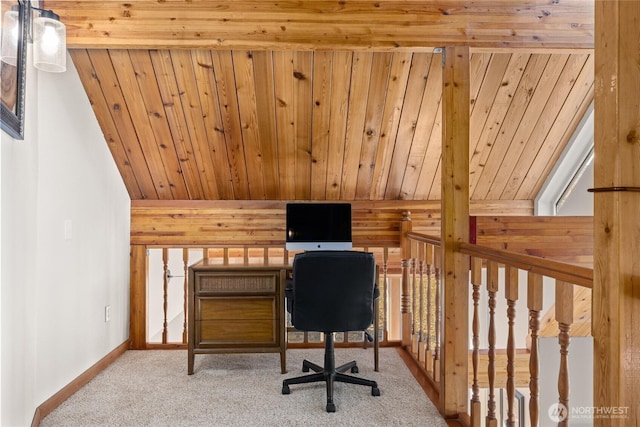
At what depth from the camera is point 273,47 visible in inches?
Answer: 94.9

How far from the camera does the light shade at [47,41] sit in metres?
1.87

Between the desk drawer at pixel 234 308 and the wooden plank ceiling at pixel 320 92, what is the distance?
99 cm

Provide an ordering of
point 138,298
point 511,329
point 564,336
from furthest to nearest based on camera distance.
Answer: point 138,298 → point 511,329 → point 564,336

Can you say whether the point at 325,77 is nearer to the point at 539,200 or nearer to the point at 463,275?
the point at 463,275

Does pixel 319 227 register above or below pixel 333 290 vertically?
above

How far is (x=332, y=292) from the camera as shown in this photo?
233 centimetres

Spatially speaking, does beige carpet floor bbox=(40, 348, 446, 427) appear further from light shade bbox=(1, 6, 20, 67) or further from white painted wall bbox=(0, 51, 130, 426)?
light shade bbox=(1, 6, 20, 67)

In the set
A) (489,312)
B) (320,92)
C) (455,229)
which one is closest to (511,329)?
(489,312)

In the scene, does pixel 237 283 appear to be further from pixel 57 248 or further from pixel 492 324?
pixel 492 324

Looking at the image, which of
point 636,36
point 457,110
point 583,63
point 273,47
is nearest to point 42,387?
point 273,47

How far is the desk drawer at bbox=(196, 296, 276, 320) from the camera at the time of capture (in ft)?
9.18

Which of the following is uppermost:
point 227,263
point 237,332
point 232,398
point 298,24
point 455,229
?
point 298,24

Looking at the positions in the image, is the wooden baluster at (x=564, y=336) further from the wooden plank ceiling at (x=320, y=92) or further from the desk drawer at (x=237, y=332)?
the desk drawer at (x=237, y=332)

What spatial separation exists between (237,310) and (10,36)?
1898mm
